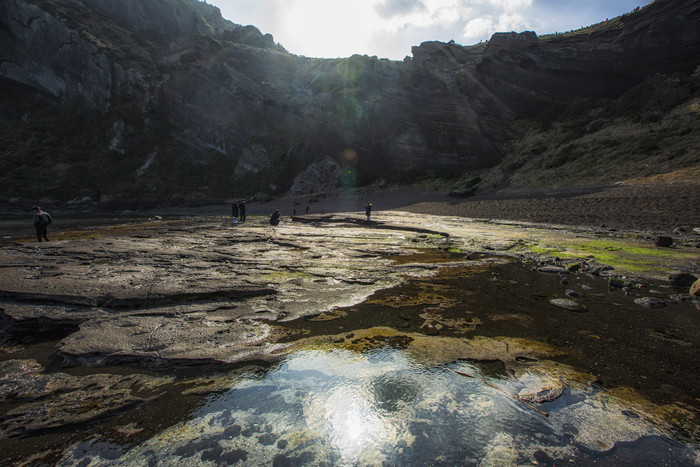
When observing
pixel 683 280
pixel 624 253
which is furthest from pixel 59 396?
pixel 624 253

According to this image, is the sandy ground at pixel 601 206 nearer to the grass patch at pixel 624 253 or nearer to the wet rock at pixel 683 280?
the grass patch at pixel 624 253

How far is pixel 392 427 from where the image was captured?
2506 mm

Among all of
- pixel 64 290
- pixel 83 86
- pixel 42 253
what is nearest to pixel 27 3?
pixel 83 86

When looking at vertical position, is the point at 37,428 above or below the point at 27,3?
below

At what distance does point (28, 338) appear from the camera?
3.88 m

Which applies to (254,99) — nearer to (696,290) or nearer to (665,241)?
(665,241)

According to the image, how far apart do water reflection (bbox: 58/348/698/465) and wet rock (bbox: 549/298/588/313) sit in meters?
2.73

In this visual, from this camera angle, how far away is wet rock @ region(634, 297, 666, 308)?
5.25 metres

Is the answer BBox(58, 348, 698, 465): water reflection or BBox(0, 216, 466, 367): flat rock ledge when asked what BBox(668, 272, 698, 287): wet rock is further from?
BBox(58, 348, 698, 465): water reflection

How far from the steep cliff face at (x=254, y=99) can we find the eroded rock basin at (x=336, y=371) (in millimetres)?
34935

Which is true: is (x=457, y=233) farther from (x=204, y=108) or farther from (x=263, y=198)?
(x=204, y=108)

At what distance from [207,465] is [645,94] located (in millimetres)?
47191

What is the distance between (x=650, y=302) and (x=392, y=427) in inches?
227

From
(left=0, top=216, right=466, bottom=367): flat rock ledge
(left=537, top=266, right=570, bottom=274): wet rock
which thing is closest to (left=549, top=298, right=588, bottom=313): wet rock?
(left=537, top=266, right=570, bottom=274): wet rock
